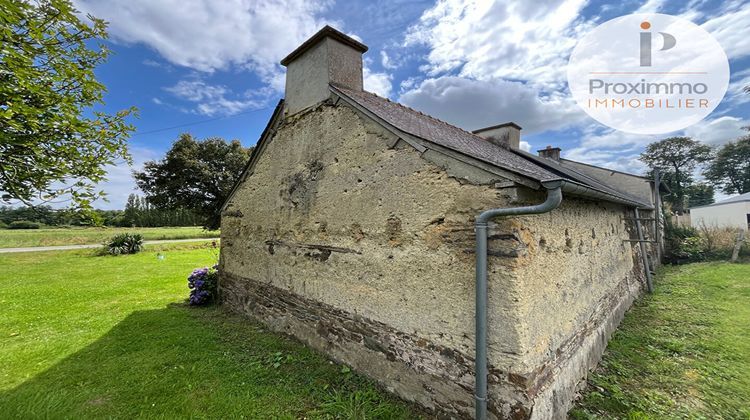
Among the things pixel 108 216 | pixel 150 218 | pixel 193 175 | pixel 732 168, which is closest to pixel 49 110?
pixel 108 216

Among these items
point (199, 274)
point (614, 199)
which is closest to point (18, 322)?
point (199, 274)

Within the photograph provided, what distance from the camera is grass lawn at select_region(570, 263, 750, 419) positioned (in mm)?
3701

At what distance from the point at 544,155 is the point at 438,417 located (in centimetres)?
1405

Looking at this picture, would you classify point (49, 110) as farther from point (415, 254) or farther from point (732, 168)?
point (732, 168)

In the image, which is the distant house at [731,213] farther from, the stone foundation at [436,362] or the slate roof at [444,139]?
the stone foundation at [436,362]

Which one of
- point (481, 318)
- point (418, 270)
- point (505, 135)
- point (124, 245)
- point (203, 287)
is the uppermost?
point (505, 135)

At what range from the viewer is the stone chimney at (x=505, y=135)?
29.0ft

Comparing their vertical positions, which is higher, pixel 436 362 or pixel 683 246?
pixel 683 246

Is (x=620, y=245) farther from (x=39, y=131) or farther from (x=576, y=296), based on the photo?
(x=39, y=131)

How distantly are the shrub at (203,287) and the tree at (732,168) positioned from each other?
58.4m

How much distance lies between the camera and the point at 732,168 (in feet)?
133

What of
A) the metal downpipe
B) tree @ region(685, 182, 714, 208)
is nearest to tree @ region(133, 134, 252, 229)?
the metal downpipe

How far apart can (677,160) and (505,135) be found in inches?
2035

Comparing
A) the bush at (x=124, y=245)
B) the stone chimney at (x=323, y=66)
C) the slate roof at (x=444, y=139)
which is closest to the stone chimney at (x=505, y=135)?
the slate roof at (x=444, y=139)
